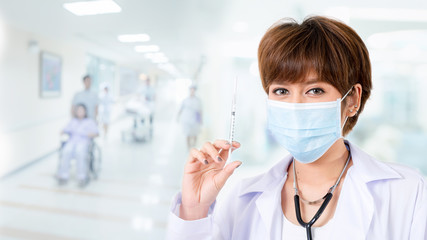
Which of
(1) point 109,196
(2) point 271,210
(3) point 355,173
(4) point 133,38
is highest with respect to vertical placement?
(4) point 133,38

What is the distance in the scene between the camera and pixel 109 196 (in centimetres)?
267

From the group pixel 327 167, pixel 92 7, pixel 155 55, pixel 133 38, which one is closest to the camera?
pixel 327 167

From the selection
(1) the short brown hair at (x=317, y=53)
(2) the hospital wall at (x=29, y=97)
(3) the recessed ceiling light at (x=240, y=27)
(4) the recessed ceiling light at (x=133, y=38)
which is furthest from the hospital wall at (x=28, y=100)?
(1) the short brown hair at (x=317, y=53)

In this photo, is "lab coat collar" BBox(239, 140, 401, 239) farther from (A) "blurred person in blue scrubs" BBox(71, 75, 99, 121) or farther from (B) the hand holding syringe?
(A) "blurred person in blue scrubs" BBox(71, 75, 99, 121)

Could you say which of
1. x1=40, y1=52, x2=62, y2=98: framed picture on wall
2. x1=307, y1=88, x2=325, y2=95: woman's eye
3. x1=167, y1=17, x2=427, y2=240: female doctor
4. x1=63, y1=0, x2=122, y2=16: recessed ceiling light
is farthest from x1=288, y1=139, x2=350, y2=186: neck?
x1=40, y1=52, x2=62, y2=98: framed picture on wall

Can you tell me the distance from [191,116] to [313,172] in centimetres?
199

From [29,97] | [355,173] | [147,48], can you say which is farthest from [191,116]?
[355,173]

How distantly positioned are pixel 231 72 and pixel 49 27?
147 centimetres

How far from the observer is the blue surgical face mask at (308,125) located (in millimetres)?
824

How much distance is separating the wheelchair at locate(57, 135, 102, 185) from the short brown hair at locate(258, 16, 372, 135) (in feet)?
7.29

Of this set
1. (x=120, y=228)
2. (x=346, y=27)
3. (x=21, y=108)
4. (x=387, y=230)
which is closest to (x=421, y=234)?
(x=387, y=230)

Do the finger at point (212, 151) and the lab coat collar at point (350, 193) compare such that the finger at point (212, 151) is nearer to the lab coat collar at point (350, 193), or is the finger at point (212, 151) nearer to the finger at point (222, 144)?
the finger at point (222, 144)

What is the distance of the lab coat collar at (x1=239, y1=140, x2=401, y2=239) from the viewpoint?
757mm

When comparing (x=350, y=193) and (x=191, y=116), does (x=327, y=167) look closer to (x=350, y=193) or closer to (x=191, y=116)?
(x=350, y=193)
